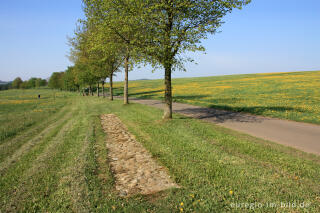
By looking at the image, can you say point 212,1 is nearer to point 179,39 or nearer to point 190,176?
point 179,39

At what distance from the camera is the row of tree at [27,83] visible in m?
149

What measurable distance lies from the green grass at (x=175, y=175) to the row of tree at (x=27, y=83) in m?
171

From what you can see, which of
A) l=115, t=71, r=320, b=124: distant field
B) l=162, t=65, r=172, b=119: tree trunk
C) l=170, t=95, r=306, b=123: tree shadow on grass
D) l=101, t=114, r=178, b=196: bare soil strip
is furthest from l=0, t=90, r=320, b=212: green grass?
l=115, t=71, r=320, b=124: distant field

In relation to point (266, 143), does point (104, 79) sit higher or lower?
higher

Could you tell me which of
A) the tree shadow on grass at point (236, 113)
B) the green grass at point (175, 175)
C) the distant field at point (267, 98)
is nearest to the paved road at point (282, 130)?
the tree shadow on grass at point (236, 113)

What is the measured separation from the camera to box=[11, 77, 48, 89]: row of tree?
149 meters

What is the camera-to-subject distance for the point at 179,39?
1057 cm

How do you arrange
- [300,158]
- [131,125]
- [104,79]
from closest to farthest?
[300,158] → [131,125] → [104,79]

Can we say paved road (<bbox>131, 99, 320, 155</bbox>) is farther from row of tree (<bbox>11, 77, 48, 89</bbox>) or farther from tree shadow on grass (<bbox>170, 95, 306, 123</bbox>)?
row of tree (<bbox>11, 77, 48, 89</bbox>)

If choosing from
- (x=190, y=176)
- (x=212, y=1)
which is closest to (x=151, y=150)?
(x=190, y=176)

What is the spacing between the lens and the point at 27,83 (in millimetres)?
149125

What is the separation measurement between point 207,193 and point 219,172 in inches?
46.9

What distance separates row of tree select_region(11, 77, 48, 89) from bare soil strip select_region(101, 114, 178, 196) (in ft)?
568

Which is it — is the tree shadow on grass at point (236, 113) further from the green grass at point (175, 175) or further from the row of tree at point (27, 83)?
the row of tree at point (27, 83)
